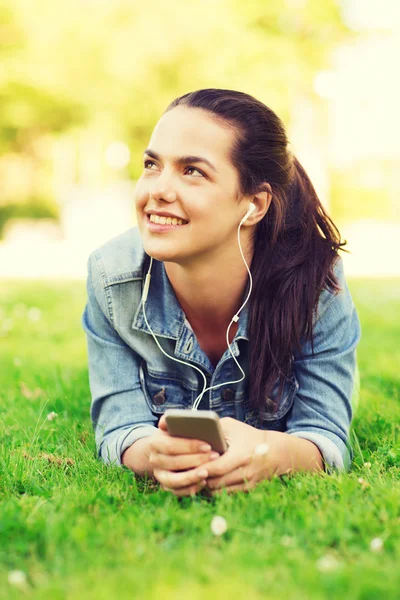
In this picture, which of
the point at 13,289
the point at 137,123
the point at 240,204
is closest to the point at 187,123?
the point at 240,204

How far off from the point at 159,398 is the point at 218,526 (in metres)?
1.05

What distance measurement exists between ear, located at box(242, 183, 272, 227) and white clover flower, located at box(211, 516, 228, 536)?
4.13ft

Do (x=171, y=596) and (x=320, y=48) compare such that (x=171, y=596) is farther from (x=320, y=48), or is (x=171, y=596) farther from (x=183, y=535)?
(x=320, y=48)

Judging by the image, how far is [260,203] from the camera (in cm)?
296

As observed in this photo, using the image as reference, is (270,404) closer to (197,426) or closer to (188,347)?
(188,347)

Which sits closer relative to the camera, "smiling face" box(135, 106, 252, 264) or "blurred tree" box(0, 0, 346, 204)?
"smiling face" box(135, 106, 252, 264)

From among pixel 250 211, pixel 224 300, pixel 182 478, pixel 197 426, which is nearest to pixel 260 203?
pixel 250 211

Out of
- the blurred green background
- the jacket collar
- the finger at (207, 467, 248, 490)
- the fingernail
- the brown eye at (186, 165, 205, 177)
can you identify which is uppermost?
the blurred green background

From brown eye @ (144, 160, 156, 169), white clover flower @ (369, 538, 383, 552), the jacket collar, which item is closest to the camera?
white clover flower @ (369, 538, 383, 552)

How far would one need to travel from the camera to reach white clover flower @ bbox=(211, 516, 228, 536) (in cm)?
205

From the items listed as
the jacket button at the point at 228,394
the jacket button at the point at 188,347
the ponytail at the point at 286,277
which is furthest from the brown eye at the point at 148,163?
the jacket button at the point at 228,394

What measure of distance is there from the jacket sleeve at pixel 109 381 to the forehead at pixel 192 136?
24.2 inches

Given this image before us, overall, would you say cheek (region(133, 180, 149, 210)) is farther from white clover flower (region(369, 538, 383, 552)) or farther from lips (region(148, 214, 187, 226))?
white clover flower (region(369, 538, 383, 552))

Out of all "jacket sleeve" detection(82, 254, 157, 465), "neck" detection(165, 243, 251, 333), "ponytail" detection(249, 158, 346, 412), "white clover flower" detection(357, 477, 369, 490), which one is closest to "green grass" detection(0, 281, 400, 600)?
"white clover flower" detection(357, 477, 369, 490)
